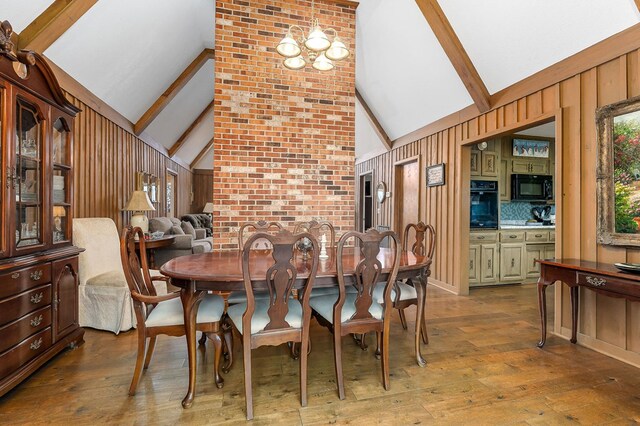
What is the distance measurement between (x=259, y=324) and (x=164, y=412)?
710mm

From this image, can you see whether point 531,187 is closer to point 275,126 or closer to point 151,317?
point 275,126

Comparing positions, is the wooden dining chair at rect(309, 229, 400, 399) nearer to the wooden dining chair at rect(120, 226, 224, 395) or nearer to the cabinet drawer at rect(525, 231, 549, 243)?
the wooden dining chair at rect(120, 226, 224, 395)

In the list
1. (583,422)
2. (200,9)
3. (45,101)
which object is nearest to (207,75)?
(200,9)

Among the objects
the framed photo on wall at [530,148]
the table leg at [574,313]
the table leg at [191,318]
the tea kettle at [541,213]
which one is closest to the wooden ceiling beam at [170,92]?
the table leg at [191,318]

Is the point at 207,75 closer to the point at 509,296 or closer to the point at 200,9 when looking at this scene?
the point at 200,9

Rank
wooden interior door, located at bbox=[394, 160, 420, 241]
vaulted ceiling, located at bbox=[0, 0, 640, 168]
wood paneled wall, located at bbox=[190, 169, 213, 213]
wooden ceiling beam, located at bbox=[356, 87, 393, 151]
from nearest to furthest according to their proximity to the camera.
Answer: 1. vaulted ceiling, located at bbox=[0, 0, 640, 168]
2. wooden interior door, located at bbox=[394, 160, 420, 241]
3. wooden ceiling beam, located at bbox=[356, 87, 393, 151]
4. wood paneled wall, located at bbox=[190, 169, 213, 213]

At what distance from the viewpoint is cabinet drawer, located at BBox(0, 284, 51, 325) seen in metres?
1.91

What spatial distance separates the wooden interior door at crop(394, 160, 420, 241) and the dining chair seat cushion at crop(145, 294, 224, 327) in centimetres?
414

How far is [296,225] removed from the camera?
149 inches

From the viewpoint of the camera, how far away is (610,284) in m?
2.22

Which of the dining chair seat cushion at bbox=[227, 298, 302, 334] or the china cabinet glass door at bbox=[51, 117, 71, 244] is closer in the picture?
the dining chair seat cushion at bbox=[227, 298, 302, 334]

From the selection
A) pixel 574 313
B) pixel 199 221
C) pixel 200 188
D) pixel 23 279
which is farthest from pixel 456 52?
pixel 200 188

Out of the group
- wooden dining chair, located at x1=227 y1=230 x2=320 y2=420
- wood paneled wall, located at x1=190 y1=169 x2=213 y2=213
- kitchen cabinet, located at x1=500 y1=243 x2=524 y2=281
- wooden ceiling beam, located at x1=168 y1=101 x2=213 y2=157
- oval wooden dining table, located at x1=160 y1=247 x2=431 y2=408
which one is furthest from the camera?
wood paneled wall, located at x1=190 y1=169 x2=213 y2=213

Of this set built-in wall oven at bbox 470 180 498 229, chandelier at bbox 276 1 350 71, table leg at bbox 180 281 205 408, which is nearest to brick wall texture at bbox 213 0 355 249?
chandelier at bbox 276 1 350 71
